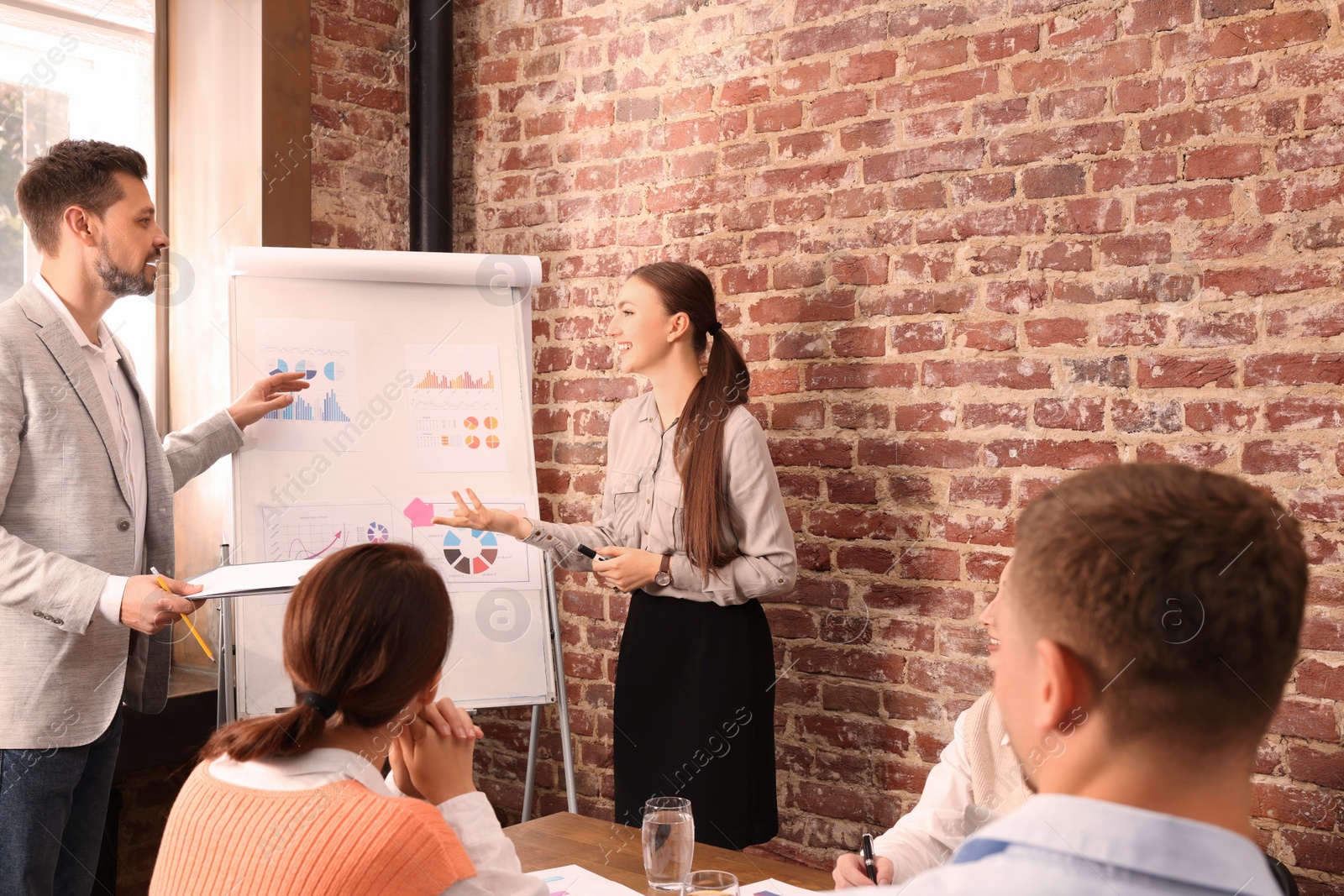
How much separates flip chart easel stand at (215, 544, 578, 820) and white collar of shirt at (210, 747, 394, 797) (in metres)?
1.21

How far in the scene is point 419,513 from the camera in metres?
2.77

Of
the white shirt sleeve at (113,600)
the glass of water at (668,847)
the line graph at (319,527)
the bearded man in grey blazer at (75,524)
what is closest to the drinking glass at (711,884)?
the glass of water at (668,847)

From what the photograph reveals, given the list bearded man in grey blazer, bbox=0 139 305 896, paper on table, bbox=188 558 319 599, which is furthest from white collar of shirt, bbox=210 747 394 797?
bearded man in grey blazer, bbox=0 139 305 896

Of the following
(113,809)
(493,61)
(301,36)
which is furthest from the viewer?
(493,61)

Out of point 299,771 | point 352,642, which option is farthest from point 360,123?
point 299,771

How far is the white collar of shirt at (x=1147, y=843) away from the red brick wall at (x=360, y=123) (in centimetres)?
320

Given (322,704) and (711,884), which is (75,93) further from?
(711,884)

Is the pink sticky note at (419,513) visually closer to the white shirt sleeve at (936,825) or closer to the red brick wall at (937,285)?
the red brick wall at (937,285)

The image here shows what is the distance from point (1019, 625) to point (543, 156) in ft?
9.88

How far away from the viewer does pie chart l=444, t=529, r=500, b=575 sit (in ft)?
9.16

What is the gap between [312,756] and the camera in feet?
4.01

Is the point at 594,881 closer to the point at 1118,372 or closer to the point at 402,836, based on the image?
the point at 402,836

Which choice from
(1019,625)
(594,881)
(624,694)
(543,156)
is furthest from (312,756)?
(543,156)

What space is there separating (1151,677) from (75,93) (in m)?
3.35
